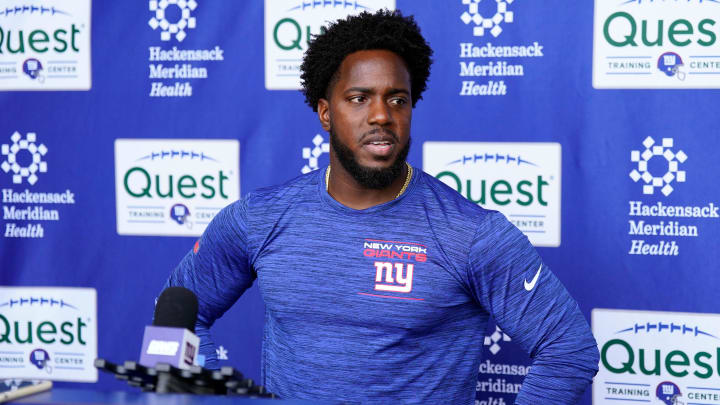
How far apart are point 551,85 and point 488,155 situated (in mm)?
249

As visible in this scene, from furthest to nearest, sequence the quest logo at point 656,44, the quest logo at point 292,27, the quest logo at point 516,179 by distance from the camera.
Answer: the quest logo at point 292,27
the quest logo at point 516,179
the quest logo at point 656,44

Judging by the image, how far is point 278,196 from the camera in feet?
5.45

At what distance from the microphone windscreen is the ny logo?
20.2 inches

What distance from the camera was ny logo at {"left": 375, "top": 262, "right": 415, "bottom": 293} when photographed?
1.51 meters

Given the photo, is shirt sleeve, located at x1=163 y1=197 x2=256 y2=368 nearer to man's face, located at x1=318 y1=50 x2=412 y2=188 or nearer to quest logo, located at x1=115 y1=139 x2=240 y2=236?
man's face, located at x1=318 y1=50 x2=412 y2=188

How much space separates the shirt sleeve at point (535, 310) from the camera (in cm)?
149

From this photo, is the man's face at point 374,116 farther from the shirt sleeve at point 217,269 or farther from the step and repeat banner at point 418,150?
the step and repeat banner at point 418,150

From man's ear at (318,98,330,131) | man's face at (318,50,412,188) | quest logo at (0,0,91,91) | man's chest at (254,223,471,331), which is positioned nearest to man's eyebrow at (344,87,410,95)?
man's face at (318,50,412,188)

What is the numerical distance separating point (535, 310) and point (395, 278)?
0.26 meters

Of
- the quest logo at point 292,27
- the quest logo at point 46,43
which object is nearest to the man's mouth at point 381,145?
the quest logo at point 292,27

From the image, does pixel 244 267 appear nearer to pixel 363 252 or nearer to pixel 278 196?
pixel 278 196

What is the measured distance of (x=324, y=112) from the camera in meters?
1.70

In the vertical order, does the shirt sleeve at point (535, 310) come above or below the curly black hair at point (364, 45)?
below

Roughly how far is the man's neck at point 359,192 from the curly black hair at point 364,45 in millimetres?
193
